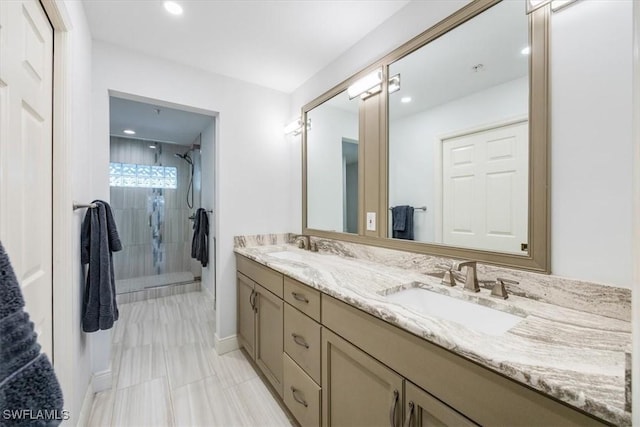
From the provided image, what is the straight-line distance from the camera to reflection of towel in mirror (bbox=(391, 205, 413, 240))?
1558 millimetres

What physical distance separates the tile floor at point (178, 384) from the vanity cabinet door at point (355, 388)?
0.56m

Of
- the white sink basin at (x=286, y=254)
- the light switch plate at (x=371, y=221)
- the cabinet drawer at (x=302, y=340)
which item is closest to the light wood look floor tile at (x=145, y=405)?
the cabinet drawer at (x=302, y=340)

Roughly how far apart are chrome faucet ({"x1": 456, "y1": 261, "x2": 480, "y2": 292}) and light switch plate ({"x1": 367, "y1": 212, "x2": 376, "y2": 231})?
0.66 meters

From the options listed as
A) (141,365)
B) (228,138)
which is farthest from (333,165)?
(141,365)

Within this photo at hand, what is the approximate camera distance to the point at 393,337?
2.94ft

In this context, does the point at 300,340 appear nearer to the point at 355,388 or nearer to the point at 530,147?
the point at 355,388

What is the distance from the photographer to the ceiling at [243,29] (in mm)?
1527

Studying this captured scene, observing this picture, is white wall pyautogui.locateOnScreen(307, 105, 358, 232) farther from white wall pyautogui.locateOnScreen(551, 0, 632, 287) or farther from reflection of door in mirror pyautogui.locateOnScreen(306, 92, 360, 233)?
white wall pyautogui.locateOnScreen(551, 0, 632, 287)

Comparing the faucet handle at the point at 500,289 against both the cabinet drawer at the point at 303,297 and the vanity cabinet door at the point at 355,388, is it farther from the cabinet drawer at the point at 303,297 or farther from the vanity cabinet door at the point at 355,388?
the cabinet drawer at the point at 303,297

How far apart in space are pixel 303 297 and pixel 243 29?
5.76 feet

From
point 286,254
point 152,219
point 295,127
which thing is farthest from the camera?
point 152,219

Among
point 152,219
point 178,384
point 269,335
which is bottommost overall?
point 178,384

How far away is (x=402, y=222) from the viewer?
5.22 ft

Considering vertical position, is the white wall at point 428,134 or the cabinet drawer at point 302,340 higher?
the white wall at point 428,134
